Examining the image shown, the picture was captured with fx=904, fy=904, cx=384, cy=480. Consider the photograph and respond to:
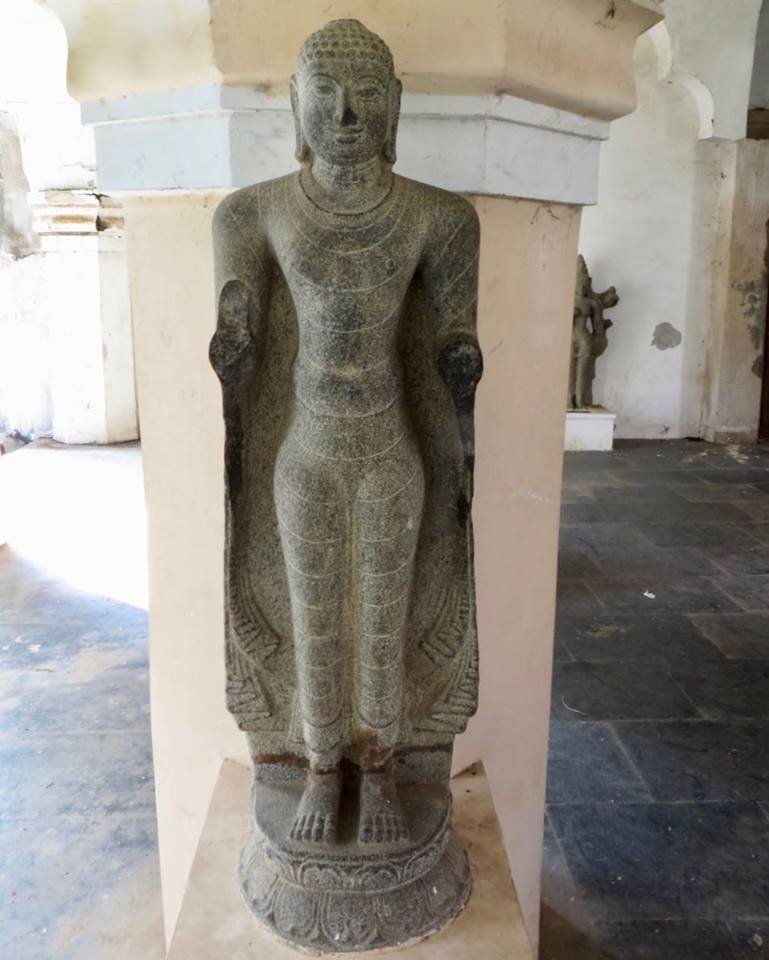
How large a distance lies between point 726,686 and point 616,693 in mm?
448

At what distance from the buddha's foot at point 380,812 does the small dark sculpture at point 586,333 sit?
19.1ft

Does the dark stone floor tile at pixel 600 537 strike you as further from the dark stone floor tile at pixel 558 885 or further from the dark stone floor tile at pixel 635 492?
the dark stone floor tile at pixel 558 885

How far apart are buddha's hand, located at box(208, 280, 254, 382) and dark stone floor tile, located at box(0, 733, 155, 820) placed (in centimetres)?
207

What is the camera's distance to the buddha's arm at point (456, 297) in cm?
125

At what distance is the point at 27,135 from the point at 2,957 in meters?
5.43

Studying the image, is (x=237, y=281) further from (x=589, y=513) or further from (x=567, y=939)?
(x=589, y=513)

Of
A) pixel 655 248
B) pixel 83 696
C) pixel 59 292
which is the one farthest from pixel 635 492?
pixel 59 292

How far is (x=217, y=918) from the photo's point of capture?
4.63 feet

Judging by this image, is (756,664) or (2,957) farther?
(756,664)

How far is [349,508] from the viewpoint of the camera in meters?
1.32

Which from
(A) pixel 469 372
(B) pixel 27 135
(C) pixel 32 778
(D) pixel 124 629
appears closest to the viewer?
(A) pixel 469 372

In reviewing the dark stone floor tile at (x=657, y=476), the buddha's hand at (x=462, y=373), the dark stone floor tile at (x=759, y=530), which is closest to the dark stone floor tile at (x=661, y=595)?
the dark stone floor tile at (x=759, y=530)

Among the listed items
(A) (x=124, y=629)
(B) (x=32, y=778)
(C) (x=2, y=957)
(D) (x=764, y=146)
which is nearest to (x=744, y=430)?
(D) (x=764, y=146)

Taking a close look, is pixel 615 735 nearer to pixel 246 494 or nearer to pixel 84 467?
pixel 246 494
